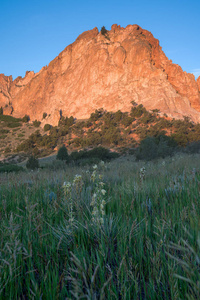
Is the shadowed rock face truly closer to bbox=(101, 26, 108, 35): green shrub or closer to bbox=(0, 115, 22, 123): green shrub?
bbox=(101, 26, 108, 35): green shrub

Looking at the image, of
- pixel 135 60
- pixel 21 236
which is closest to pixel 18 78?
pixel 135 60

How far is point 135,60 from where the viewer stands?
1663 inches

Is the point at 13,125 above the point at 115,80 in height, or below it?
below

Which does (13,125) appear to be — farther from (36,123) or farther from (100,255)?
(100,255)

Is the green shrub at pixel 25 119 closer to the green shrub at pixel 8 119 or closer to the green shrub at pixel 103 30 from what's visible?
the green shrub at pixel 8 119

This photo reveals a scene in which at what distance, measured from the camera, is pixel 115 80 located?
42.4 metres

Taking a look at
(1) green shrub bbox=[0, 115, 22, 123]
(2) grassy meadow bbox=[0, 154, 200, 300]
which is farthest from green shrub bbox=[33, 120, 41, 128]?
(2) grassy meadow bbox=[0, 154, 200, 300]

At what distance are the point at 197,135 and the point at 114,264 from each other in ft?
105

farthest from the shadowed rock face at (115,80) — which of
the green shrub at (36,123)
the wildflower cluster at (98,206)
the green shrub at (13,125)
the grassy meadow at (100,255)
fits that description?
the grassy meadow at (100,255)

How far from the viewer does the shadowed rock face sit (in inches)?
1581

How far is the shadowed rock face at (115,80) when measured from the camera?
40.2 metres

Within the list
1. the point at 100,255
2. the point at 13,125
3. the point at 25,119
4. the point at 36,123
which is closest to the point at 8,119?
the point at 13,125

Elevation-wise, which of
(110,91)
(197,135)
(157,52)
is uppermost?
(157,52)

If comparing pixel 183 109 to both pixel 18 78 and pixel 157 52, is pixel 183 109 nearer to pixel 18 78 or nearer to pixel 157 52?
pixel 157 52
